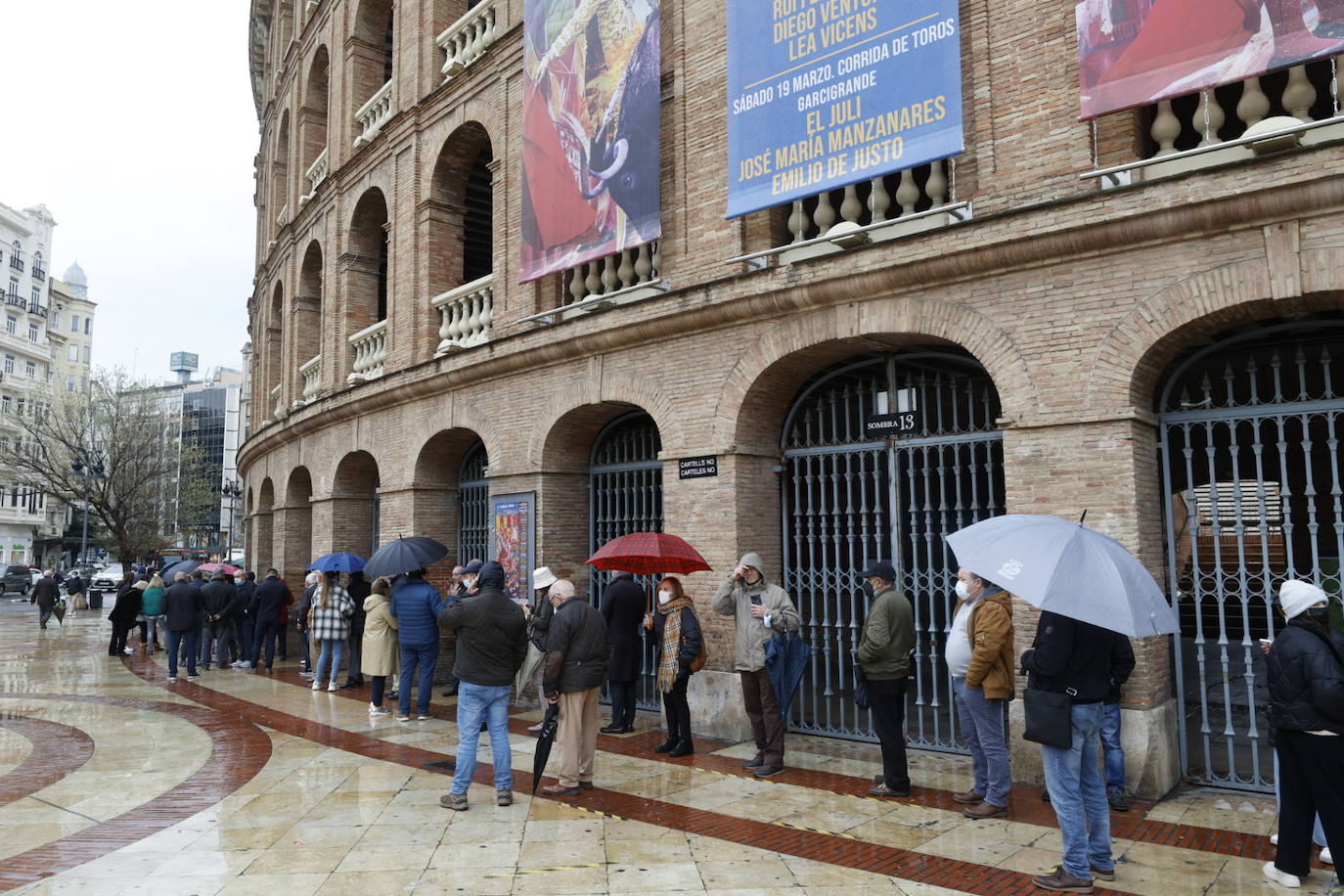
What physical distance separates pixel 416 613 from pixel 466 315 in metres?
5.15

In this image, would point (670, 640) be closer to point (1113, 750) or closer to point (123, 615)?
point (1113, 750)

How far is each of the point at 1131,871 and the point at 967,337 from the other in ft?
14.4

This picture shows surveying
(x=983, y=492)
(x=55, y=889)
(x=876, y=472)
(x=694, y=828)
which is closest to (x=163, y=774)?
(x=55, y=889)

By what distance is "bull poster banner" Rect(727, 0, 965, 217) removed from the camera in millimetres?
8383

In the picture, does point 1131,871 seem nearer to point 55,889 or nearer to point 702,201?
point 55,889

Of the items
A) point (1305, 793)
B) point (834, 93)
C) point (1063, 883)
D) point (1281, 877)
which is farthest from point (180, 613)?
point (1305, 793)

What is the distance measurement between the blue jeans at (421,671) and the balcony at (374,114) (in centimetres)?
953

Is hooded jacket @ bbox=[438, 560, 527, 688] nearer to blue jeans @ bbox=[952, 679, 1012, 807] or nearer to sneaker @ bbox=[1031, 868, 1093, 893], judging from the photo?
blue jeans @ bbox=[952, 679, 1012, 807]

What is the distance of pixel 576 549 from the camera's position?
39.5 feet

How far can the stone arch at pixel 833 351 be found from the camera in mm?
7879

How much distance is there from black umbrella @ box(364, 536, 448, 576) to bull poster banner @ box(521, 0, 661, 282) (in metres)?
3.79

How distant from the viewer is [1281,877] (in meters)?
5.27

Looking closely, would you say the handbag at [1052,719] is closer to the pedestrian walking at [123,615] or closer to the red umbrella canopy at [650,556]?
the red umbrella canopy at [650,556]

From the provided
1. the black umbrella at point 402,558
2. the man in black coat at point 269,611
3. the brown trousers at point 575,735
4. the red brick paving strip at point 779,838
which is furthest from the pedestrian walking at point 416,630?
the man in black coat at point 269,611
